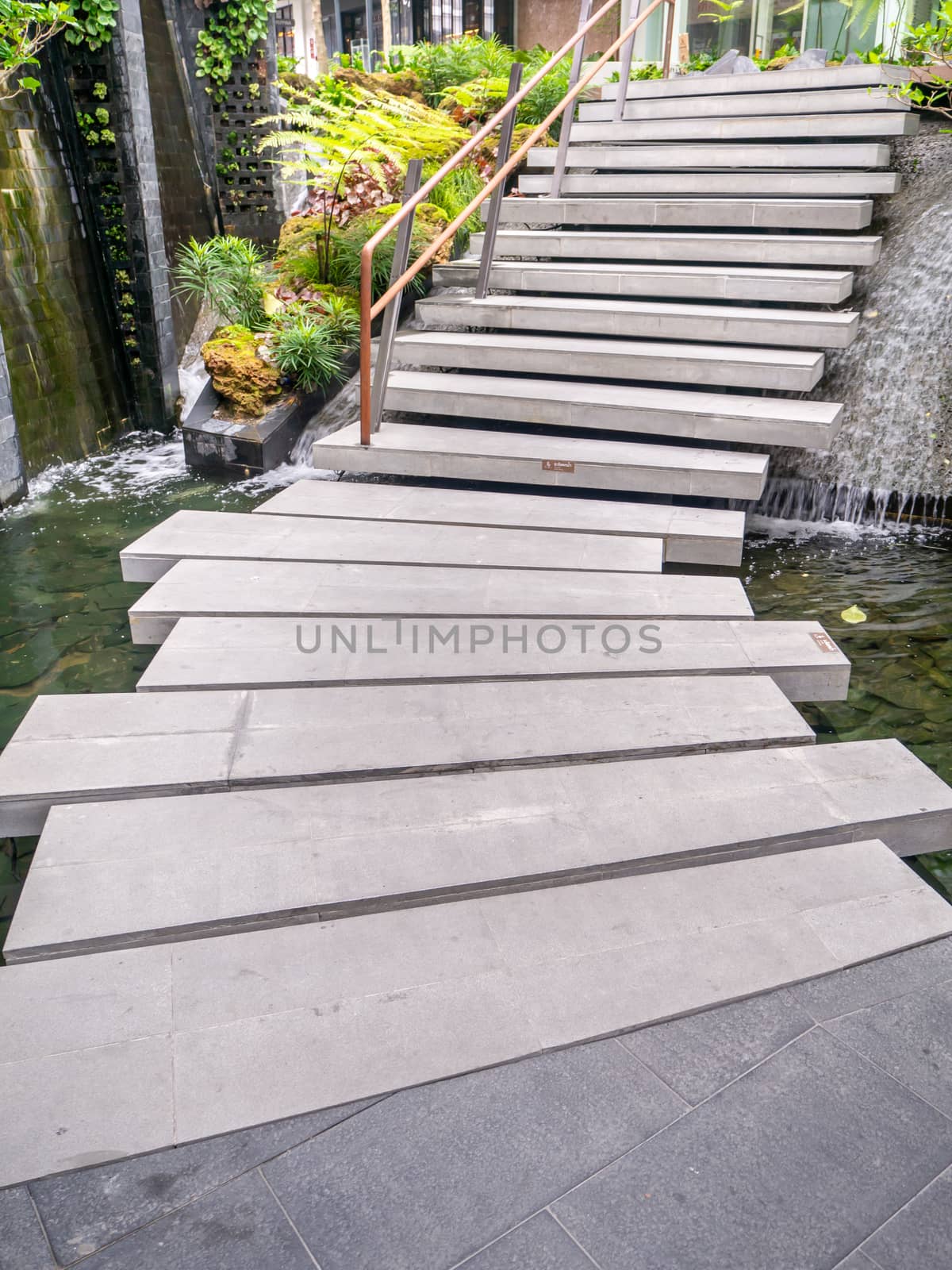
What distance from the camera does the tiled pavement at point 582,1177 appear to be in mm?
1673

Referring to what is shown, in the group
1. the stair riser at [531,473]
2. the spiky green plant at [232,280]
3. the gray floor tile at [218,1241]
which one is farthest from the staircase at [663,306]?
the gray floor tile at [218,1241]

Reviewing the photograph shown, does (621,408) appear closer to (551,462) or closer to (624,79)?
(551,462)

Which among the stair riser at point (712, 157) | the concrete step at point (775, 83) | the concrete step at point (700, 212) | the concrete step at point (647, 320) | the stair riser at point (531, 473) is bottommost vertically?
the stair riser at point (531, 473)

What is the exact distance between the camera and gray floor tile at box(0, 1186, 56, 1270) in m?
1.64

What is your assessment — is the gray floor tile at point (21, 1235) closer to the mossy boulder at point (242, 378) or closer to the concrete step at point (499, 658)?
the concrete step at point (499, 658)

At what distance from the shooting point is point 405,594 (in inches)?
168

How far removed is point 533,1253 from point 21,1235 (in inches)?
36.0

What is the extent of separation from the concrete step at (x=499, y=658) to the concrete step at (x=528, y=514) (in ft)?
3.31

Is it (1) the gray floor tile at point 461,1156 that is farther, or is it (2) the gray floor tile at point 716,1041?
(2) the gray floor tile at point 716,1041

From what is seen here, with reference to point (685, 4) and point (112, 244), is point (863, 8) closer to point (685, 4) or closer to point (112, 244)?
point (685, 4)

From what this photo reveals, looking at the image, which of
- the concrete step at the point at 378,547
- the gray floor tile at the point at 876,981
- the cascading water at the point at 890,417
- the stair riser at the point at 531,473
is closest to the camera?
the gray floor tile at the point at 876,981

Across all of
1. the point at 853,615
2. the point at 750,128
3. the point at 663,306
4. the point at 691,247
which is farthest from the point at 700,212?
the point at 853,615

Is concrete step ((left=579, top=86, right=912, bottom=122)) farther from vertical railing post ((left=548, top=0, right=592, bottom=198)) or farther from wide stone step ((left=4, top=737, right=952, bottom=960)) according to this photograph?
wide stone step ((left=4, top=737, right=952, bottom=960))

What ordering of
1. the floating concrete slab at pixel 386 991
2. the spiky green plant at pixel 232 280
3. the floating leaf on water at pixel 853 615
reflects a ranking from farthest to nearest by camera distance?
the spiky green plant at pixel 232 280 → the floating leaf on water at pixel 853 615 → the floating concrete slab at pixel 386 991
